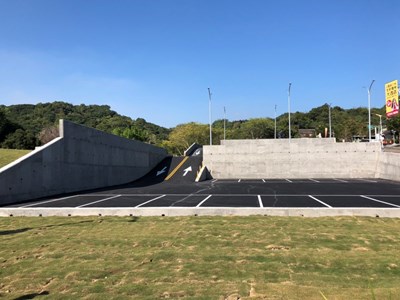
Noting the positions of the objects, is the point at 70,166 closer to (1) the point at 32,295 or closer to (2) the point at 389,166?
(1) the point at 32,295

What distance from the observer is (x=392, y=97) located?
50.8 meters

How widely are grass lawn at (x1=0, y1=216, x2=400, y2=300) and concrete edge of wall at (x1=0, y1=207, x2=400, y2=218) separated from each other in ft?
1.85

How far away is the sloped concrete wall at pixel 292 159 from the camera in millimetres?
33312

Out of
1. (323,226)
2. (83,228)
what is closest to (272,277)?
(323,226)

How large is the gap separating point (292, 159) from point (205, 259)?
29967 mm

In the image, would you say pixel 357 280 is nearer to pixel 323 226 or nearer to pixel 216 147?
pixel 323 226

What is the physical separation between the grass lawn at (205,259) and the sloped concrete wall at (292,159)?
2544cm

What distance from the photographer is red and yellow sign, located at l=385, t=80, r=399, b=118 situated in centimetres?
5006

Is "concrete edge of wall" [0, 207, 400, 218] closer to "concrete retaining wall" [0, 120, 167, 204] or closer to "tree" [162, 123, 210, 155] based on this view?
"concrete retaining wall" [0, 120, 167, 204]

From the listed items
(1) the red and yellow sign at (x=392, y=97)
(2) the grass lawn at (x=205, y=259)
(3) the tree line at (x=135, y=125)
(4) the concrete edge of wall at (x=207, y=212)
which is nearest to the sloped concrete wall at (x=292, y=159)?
(1) the red and yellow sign at (x=392, y=97)

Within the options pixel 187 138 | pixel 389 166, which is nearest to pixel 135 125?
pixel 187 138

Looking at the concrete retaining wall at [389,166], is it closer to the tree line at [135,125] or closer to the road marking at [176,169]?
the road marking at [176,169]

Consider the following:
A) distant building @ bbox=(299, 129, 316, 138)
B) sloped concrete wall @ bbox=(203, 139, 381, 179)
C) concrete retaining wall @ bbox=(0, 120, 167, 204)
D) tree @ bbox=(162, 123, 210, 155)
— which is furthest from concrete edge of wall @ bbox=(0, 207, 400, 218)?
distant building @ bbox=(299, 129, 316, 138)

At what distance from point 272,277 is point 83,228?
18.1ft
